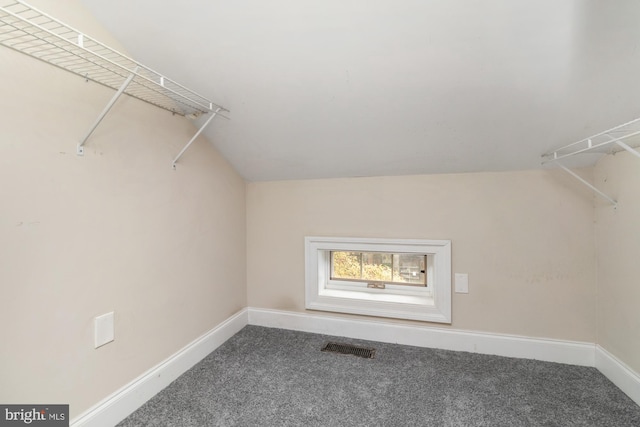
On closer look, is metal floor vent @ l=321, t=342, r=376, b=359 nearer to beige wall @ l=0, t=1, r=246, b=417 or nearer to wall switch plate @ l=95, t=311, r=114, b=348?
beige wall @ l=0, t=1, r=246, b=417

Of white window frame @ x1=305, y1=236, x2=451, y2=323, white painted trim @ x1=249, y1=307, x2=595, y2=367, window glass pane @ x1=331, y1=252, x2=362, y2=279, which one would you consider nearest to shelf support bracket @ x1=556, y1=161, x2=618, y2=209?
white window frame @ x1=305, y1=236, x2=451, y2=323

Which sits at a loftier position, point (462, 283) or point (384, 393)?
point (462, 283)

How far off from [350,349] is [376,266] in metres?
0.64

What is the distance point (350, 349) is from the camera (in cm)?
189

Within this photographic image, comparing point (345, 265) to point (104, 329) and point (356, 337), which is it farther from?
point (104, 329)

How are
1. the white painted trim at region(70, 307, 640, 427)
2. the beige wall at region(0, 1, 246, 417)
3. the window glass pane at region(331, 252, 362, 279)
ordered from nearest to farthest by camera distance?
1. the beige wall at region(0, 1, 246, 417)
2. the white painted trim at region(70, 307, 640, 427)
3. the window glass pane at region(331, 252, 362, 279)

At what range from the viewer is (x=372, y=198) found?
6.70 feet

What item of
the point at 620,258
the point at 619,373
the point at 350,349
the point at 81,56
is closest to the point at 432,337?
the point at 350,349

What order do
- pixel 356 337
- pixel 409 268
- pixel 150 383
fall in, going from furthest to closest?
pixel 409 268 → pixel 356 337 → pixel 150 383

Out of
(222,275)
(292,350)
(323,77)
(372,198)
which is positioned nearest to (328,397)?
(292,350)

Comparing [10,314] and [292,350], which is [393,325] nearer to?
[292,350]

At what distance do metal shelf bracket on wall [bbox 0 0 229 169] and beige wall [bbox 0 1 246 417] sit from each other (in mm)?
39

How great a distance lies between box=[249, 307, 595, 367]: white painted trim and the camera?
1.69 meters

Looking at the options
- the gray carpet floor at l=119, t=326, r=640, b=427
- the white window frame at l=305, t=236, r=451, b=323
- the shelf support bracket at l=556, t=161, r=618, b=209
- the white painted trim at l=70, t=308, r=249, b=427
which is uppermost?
the shelf support bracket at l=556, t=161, r=618, b=209
